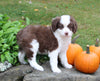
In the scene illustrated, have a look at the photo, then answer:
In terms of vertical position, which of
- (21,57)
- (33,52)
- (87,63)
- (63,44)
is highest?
(63,44)

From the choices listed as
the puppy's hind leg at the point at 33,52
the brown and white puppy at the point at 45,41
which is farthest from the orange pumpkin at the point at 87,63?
the puppy's hind leg at the point at 33,52

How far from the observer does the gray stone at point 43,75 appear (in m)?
3.90

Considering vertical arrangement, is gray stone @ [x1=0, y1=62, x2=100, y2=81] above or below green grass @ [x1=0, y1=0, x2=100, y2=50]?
below

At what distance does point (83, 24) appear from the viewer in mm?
9266

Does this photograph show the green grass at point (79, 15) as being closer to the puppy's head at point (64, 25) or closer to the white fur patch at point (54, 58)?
the white fur patch at point (54, 58)

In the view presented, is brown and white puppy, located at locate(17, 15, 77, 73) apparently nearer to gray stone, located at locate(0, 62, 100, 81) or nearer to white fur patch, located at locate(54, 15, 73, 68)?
white fur patch, located at locate(54, 15, 73, 68)

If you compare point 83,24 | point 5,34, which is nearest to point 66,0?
point 83,24

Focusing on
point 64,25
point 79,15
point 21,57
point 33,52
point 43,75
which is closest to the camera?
point 64,25

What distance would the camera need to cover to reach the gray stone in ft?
12.8

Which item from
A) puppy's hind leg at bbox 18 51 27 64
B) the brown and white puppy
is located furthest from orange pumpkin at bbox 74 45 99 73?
puppy's hind leg at bbox 18 51 27 64

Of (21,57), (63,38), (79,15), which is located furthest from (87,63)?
(79,15)

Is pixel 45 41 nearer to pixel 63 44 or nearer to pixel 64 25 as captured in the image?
pixel 63 44

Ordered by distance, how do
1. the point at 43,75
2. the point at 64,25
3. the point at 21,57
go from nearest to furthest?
the point at 64,25 → the point at 43,75 → the point at 21,57

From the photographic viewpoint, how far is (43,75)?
396cm
